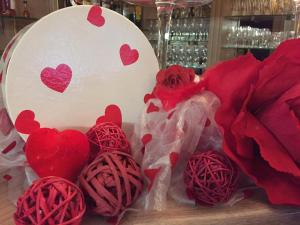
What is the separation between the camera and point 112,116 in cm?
45

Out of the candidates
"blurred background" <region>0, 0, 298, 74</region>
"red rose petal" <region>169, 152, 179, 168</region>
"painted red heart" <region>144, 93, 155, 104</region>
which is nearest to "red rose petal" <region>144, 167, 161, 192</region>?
"red rose petal" <region>169, 152, 179, 168</region>

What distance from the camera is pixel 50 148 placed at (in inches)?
13.3

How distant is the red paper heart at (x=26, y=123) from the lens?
0.38 meters

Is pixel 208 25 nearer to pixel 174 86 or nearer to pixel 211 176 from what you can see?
pixel 174 86

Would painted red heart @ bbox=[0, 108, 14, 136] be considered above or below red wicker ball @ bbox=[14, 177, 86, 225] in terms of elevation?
above

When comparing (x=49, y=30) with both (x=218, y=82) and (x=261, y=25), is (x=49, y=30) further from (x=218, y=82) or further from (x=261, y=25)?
(x=261, y=25)

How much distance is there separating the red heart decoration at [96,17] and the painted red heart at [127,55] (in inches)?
1.8

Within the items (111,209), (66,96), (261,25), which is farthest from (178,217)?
(261,25)

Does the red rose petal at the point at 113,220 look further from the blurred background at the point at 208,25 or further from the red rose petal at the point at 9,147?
the blurred background at the point at 208,25

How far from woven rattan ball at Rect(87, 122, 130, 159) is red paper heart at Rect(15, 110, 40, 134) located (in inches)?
2.7

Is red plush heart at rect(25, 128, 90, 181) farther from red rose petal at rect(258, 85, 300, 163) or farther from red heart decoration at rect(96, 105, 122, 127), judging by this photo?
red rose petal at rect(258, 85, 300, 163)

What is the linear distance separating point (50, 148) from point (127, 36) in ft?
0.67

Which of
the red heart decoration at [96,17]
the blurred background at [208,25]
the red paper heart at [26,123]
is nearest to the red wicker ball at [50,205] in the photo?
the red paper heart at [26,123]

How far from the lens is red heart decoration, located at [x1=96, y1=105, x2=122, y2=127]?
1.44ft
